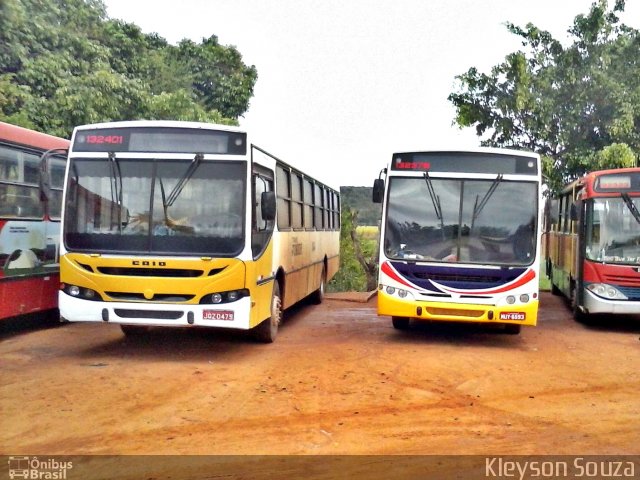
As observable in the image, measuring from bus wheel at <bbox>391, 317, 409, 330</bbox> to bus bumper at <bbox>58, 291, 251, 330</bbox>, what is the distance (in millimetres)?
3897

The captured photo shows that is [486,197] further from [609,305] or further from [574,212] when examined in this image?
[574,212]

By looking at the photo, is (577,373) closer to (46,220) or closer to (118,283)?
(118,283)

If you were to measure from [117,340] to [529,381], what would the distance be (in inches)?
230

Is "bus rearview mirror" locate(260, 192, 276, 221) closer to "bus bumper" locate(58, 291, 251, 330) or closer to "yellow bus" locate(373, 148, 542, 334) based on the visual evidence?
"bus bumper" locate(58, 291, 251, 330)

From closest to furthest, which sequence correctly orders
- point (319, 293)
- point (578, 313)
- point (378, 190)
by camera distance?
point (378, 190), point (578, 313), point (319, 293)

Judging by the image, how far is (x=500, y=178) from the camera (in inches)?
452

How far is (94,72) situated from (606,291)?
17418 millimetres

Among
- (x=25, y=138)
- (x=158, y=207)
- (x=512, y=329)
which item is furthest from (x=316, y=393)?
(x=25, y=138)

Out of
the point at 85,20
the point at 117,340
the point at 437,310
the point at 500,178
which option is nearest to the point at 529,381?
the point at 437,310

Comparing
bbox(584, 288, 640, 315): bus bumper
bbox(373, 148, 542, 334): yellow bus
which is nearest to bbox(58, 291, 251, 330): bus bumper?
bbox(373, 148, 542, 334): yellow bus

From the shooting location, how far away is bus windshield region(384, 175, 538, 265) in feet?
37.1

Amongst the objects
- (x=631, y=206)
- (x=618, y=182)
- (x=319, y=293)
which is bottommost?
(x=319, y=293)

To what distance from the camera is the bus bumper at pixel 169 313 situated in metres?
9.48

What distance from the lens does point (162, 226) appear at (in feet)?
31.6
